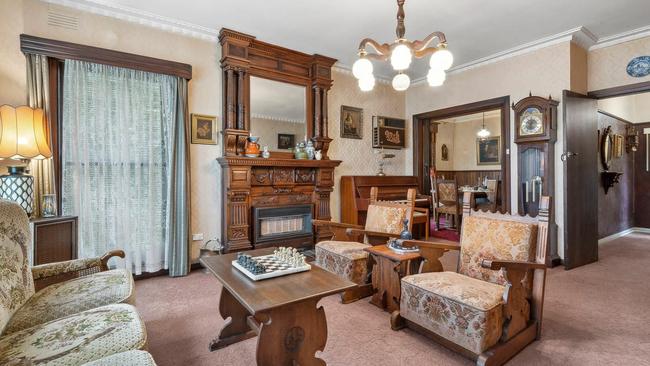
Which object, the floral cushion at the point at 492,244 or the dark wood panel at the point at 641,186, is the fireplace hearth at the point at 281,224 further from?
the dark wood panel at the point at 641,186

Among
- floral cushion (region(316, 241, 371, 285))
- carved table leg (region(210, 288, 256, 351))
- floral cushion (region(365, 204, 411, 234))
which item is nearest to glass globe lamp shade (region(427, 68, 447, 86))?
floral cushion (region(365, 204, 411, 234))

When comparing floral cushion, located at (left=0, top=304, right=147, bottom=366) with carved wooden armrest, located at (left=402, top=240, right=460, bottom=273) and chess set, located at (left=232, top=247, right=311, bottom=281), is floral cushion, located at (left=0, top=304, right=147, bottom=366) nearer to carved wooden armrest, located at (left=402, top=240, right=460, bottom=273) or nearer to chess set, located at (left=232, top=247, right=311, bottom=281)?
chess set, located at (left=232, top=247, right=311, bottom=281)

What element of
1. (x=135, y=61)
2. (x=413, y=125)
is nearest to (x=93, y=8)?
(x=135, y=61)

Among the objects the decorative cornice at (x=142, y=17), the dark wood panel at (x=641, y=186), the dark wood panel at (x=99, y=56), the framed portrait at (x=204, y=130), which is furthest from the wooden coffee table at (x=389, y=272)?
the dark wood panel at (x=641, y=186)

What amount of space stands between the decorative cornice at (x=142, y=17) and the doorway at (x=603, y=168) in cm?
451

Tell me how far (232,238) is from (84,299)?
2101mm

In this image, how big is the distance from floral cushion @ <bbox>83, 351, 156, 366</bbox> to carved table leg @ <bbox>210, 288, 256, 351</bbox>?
3.12 ft

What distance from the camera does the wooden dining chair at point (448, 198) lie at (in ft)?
19.2

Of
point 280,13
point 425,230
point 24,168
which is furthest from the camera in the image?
point 425,230

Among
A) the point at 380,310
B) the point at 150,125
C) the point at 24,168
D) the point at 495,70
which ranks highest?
the point at 495,70

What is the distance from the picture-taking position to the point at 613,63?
3.96 m

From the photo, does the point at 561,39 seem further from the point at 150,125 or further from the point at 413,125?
the point at 150,125

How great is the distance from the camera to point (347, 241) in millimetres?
3367

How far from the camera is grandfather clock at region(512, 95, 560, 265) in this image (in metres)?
3.88
